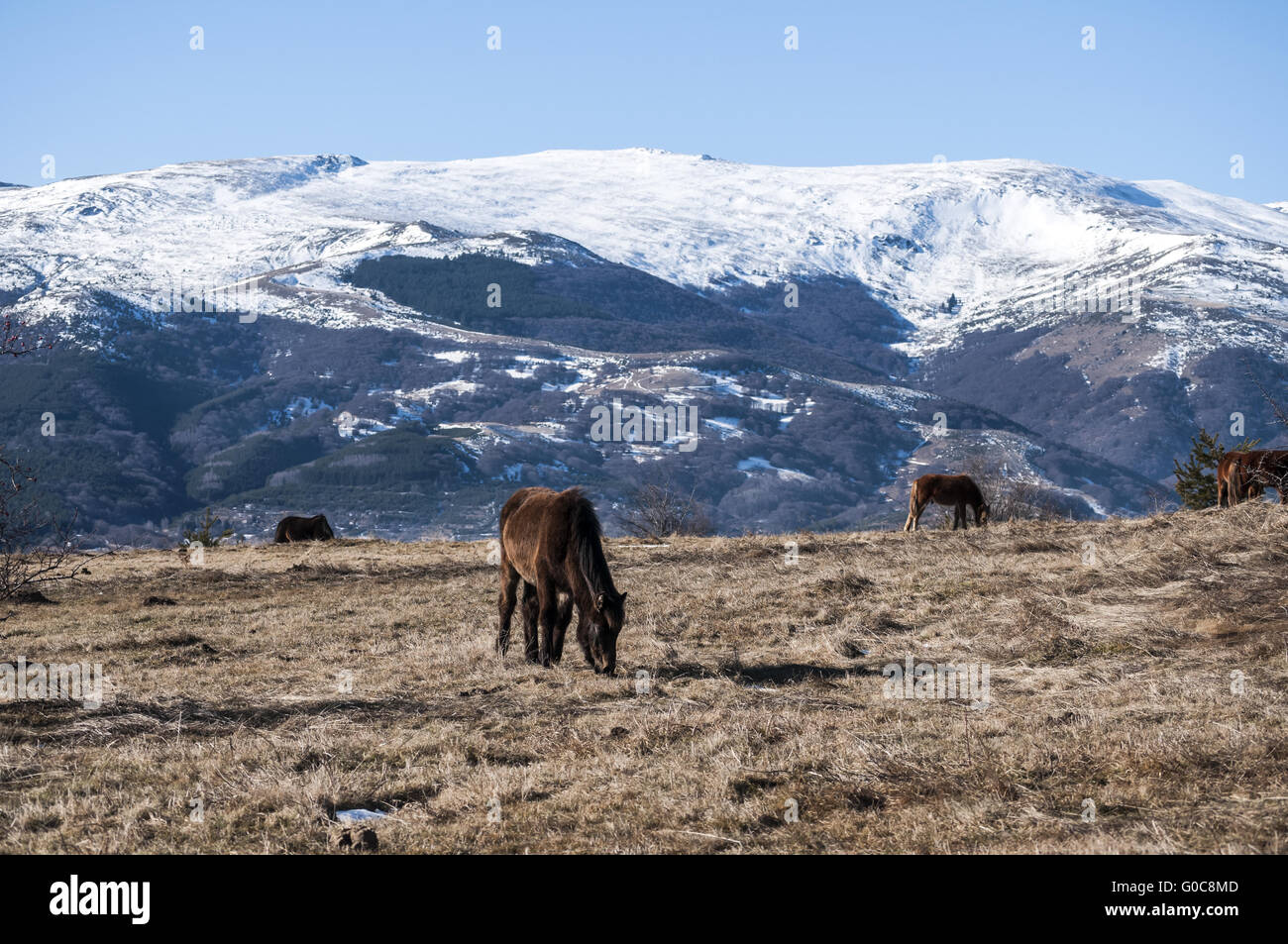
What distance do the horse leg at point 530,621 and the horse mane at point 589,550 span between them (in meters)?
1.73

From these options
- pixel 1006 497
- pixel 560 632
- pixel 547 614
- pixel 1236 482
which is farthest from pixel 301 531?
pixel 1006 497

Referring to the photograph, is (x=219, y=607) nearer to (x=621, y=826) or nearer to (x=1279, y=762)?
(x=621, y=826)

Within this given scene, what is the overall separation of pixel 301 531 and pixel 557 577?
26.5m

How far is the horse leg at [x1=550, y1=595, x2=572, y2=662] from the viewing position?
14938 mm

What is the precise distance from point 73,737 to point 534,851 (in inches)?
228

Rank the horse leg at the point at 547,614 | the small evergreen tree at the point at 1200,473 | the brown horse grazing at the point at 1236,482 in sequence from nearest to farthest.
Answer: the horse leg at the point at 547,614 < the brown horse grazing at the point at 1236,482 < the small evergreen tree at the point at 1200,473

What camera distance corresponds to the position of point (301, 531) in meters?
38.9

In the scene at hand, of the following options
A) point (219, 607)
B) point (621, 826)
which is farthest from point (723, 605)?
point (621, 826)

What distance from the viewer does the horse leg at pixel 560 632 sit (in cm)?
1494

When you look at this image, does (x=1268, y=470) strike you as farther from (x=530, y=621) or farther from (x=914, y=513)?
(x=530, y=621)

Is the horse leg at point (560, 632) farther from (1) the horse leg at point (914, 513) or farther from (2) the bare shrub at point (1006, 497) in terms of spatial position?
(2) the bare shrub at point (1006, 497)

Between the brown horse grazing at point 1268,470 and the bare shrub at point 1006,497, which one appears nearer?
the brown horse grazing at point 1268,470

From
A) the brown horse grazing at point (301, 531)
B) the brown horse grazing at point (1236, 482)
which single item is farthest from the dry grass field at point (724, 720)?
the brown horse grazing at point (301, 531)
